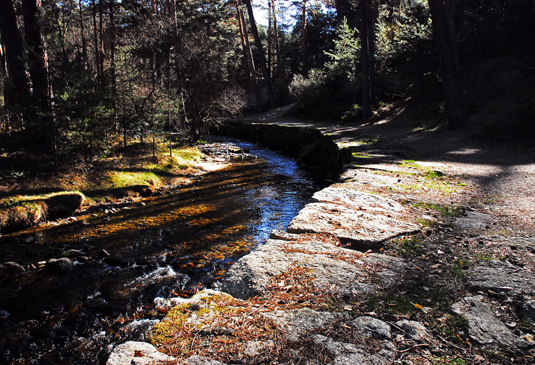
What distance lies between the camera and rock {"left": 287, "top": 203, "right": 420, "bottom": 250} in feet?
11.1

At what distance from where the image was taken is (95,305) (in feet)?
12.5

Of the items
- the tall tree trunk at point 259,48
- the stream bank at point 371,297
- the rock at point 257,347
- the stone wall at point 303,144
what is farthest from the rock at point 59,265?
the tall tree trunk at point 259,48

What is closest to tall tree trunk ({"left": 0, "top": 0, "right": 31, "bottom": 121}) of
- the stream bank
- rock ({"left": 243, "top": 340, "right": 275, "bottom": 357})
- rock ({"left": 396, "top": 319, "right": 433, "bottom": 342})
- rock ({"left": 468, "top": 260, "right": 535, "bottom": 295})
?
the stream bank

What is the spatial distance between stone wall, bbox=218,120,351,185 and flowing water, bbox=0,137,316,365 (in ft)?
7.16

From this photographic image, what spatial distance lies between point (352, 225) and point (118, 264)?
3.47 metres

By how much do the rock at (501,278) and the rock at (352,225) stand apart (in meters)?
0.89

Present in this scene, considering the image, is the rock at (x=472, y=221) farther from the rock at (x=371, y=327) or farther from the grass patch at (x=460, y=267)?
the rock at (x=371, y=327)

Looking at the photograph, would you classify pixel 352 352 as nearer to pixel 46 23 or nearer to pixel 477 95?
pixel 46 23

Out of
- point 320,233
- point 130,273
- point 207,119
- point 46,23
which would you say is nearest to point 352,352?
point 320,233

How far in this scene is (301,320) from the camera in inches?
82.3

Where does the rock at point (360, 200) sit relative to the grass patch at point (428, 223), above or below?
above

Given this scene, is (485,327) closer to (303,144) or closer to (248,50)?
(303,144)

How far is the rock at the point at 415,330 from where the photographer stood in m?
1.91

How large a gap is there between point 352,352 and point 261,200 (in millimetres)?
6324
